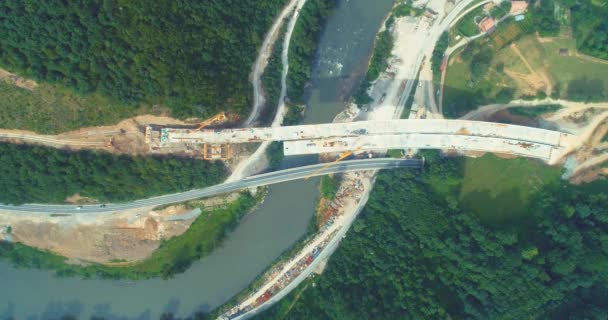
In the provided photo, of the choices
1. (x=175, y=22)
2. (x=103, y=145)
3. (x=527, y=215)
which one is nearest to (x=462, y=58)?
(x=527, y=215)

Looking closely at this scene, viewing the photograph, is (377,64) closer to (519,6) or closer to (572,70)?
(519,6)

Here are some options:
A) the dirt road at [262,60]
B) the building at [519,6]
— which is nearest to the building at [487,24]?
the building at [519,6]

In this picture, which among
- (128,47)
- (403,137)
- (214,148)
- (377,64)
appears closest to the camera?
(128,47)

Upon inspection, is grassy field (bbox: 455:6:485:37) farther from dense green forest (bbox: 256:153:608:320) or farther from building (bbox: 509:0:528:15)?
dense green forest (bbox: 256:153:608:320)

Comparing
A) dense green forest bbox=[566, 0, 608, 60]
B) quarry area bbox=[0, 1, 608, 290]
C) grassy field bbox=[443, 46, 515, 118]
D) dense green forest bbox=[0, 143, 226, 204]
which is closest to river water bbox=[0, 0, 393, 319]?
quarry area bbox=[0, 1, 608, 290]

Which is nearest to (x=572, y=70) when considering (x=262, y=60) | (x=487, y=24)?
(x=487, y=24)

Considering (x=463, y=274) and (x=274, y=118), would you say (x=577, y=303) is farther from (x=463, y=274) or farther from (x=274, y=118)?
(x=274, y=118)

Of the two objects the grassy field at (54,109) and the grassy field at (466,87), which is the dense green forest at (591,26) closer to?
the grassy field at (466,87)
